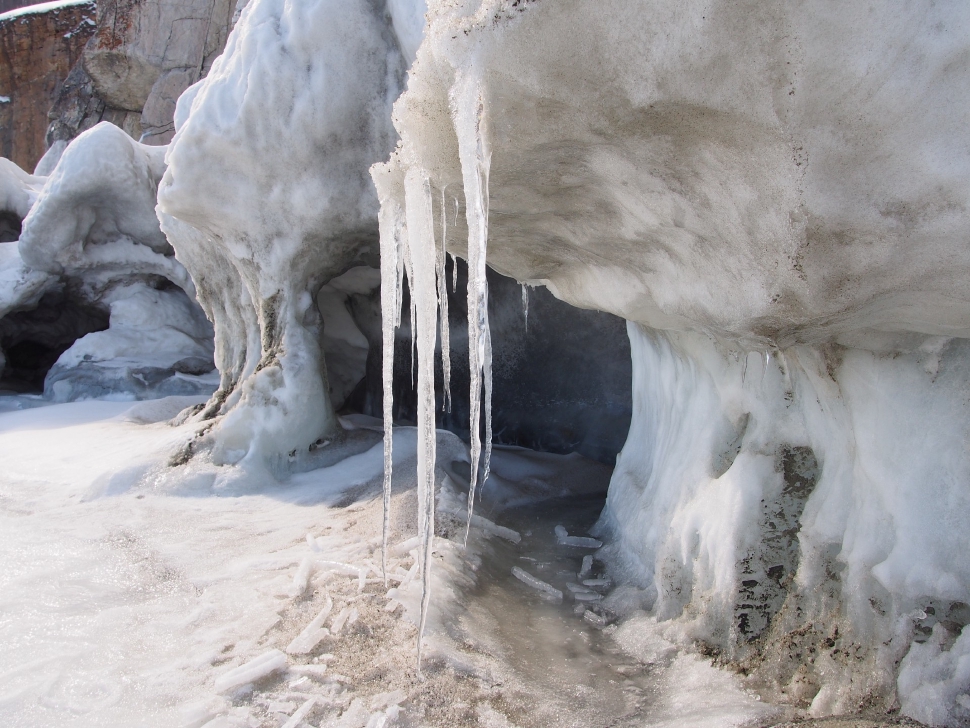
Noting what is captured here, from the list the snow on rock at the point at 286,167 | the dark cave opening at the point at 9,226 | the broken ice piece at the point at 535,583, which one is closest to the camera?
the broken ice piece at the point at 535,583

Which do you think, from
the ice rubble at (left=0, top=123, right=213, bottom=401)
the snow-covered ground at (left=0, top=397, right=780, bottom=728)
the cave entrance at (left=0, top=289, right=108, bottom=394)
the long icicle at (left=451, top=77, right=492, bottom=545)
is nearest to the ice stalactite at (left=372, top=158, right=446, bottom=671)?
the long icicle at (left=451, top=77, right=492, bottom=545)

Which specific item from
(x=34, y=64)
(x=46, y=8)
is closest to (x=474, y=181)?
(x=46, y=8)

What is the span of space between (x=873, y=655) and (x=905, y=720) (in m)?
0.26

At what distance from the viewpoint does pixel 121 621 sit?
108 inches

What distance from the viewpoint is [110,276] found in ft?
30.1

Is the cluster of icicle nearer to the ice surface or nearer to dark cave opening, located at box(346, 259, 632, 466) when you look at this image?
dark cave opening, located at box(346, 259, 632, 466)

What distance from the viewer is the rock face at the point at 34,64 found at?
1653cm

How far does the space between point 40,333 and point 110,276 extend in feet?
6.64

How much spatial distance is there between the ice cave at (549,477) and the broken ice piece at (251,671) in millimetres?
17

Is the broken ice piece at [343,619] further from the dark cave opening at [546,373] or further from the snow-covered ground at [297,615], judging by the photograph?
the dark cave opening at [546,373]

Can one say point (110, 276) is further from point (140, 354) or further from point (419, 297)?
point (419, 297)

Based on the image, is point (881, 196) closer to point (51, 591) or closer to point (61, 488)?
point (51, 591)

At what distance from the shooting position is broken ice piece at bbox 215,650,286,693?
226 centimetres

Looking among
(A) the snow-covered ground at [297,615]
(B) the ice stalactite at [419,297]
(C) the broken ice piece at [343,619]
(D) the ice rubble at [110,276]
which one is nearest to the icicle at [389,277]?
(B) the ice stalactite at [419,297]
